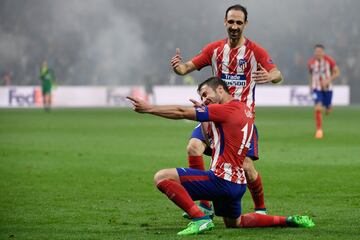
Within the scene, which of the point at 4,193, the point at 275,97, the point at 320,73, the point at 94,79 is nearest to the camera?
the point at 4,193

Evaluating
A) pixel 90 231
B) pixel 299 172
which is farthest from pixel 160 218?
pixel 299 172

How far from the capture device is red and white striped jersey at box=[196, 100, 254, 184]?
894 cm

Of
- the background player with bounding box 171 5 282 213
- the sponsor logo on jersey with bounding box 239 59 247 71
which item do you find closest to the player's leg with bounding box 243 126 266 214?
the background player with bounding box 171 5 282 213

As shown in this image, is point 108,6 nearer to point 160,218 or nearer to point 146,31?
point 146,31

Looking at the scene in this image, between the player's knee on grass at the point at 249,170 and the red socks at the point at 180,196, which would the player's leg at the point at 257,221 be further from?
the player's knee on grass at the point at 249,170

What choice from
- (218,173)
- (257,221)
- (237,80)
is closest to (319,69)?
(237,80)

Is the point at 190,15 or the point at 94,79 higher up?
the point at 190,15

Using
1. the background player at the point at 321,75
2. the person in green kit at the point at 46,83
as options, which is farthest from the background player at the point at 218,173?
the person in green kit at the point at 46,83

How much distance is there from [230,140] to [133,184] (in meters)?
4.71

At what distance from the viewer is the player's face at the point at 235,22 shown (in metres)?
9.99

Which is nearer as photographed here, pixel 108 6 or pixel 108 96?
pixel 108 96

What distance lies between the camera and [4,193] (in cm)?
1232

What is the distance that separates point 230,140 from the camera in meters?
9.02

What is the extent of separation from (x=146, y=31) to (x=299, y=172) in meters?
45.0
